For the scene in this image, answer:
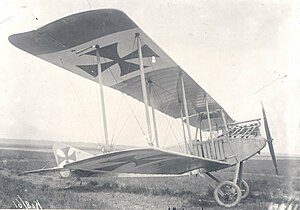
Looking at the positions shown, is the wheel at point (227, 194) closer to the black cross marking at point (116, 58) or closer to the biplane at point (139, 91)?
the biplane at point (139, 91)

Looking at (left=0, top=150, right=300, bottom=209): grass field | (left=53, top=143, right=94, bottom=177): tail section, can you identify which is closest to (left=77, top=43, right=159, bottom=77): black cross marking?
(left=53, top=143, right=94, bottom=177): tail section

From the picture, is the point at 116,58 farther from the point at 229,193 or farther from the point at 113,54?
the point at 229,193

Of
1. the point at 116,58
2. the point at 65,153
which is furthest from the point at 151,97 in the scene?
the point at 65,153

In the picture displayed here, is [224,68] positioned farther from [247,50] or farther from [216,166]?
[216,166]

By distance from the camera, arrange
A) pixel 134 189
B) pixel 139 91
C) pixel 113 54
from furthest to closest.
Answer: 1. pixel 139 91
2. pixel 134 189
3. pixel 113 54

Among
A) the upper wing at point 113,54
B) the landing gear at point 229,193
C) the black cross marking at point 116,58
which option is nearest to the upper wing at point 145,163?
the landing gear at point 229,193

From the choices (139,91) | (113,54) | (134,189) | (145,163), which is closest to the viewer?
(145,163)

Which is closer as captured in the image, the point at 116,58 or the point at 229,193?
the point at 116,58
